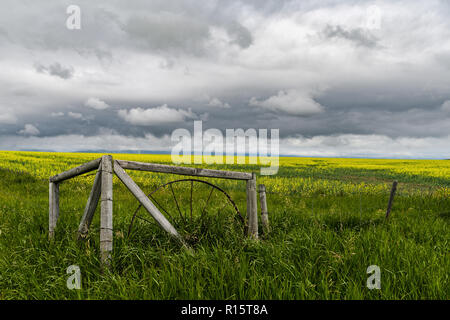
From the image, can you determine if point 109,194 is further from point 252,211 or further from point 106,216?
point 252,211

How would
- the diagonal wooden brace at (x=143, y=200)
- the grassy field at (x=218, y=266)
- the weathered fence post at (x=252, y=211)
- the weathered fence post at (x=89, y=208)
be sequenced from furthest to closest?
the weathered fence post at (x=252, y=211)
the weathered fence post at (x=89, y=208)
the diagonal wooden brace at (x=143, y=200)
the grassy field at (x=218, y=266)

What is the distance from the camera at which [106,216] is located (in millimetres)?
3740

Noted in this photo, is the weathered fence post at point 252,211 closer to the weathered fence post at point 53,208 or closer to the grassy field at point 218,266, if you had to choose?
the grassy field at point 218,266

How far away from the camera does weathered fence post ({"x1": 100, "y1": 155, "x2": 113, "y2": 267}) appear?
369cm

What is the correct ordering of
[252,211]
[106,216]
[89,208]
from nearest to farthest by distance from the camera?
[106,216] < [89,208] < [252,211]

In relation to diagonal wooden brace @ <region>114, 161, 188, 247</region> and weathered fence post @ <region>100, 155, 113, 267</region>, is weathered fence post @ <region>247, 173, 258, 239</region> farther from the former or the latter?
weathered fence post @ <region>100, 155, 113, 267</region>

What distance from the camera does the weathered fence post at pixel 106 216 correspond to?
3.69 metres

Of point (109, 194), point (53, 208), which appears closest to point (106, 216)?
point (109, 194)

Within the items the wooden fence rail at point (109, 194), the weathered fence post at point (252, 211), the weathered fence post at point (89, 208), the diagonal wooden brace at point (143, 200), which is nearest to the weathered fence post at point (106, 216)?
the wooden fence rail at point (109, 194)

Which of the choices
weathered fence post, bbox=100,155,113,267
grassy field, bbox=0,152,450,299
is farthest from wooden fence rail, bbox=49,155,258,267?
grassy field, bbox=0,152,450,299

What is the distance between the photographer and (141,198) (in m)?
4.01
